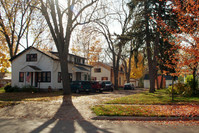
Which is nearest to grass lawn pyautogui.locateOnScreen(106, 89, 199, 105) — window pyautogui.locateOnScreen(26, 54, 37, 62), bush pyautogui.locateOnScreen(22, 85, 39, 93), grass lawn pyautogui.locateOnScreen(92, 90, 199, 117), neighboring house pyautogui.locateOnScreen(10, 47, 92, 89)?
grass lawn pyautogui.locateOnScreen(92, 90, 199, 117)

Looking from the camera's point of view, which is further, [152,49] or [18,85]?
[18,85]

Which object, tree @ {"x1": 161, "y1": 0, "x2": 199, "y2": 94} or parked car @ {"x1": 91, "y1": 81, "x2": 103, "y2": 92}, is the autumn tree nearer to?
tree @ {"x1": 161, "y1": 0, "x2": 199, "y2": 94}

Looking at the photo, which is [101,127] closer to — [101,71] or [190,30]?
[190,30]

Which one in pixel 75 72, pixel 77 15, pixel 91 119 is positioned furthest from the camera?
pixel 75 72

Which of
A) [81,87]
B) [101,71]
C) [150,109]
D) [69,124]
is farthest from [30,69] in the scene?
[101,71]

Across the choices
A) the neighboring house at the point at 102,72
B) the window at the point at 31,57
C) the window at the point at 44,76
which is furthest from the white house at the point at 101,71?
the window at the point at 44,76

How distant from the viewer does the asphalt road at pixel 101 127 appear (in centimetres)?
705

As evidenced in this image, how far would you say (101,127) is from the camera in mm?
7641

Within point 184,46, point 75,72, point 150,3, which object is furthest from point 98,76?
point 184,46

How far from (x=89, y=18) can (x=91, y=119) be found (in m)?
12.2

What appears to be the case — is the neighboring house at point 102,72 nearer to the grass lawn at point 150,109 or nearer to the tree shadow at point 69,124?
the grass lawn at point 150,109

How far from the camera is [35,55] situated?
2828 centimetres

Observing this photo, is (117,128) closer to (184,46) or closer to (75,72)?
(184,46)

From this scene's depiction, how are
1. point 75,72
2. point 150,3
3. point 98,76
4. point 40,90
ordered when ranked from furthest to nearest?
point 98,76 < point 75,72 < point 40,90 < point 150,3
